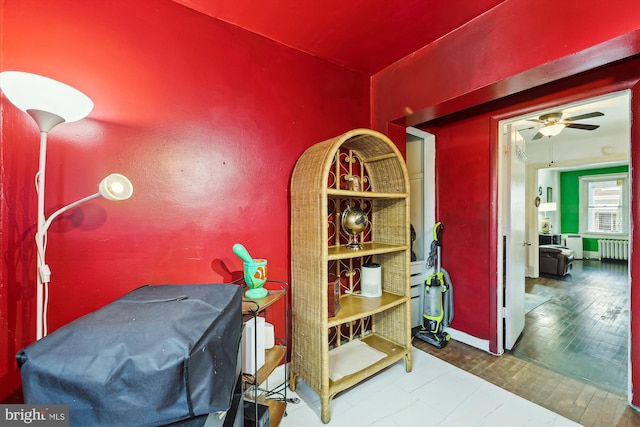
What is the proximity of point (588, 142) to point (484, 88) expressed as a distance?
525 centimetres

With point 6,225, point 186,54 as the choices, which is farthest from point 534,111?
point 6,225

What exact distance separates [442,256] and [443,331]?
2.44 ft

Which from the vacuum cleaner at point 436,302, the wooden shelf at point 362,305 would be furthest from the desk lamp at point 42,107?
→ the vacuum cleaner at point 436,302

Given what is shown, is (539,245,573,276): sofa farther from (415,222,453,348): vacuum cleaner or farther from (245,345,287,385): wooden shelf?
(245,345,287,385): wooden shelf

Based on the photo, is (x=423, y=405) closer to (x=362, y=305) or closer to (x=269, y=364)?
(x=362, y=305)

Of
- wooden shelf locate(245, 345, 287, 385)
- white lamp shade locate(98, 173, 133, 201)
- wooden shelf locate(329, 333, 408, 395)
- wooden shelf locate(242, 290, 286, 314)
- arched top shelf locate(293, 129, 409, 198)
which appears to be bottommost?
wooden shelf locate(329, 333, 408, 395)

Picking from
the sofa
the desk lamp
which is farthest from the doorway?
the desk lamp

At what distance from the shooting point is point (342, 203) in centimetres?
229

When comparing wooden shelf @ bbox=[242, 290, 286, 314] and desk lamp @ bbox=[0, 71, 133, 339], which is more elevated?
desk lamp @ bbox=[0, 71, 133, 339]

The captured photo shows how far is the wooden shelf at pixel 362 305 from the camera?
1814 mm

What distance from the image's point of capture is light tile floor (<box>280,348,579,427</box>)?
1645 mm

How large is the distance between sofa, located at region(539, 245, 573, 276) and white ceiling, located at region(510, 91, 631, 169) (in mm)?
1726

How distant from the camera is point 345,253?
1.85 meters

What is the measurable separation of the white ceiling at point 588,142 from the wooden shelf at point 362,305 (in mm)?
3428
